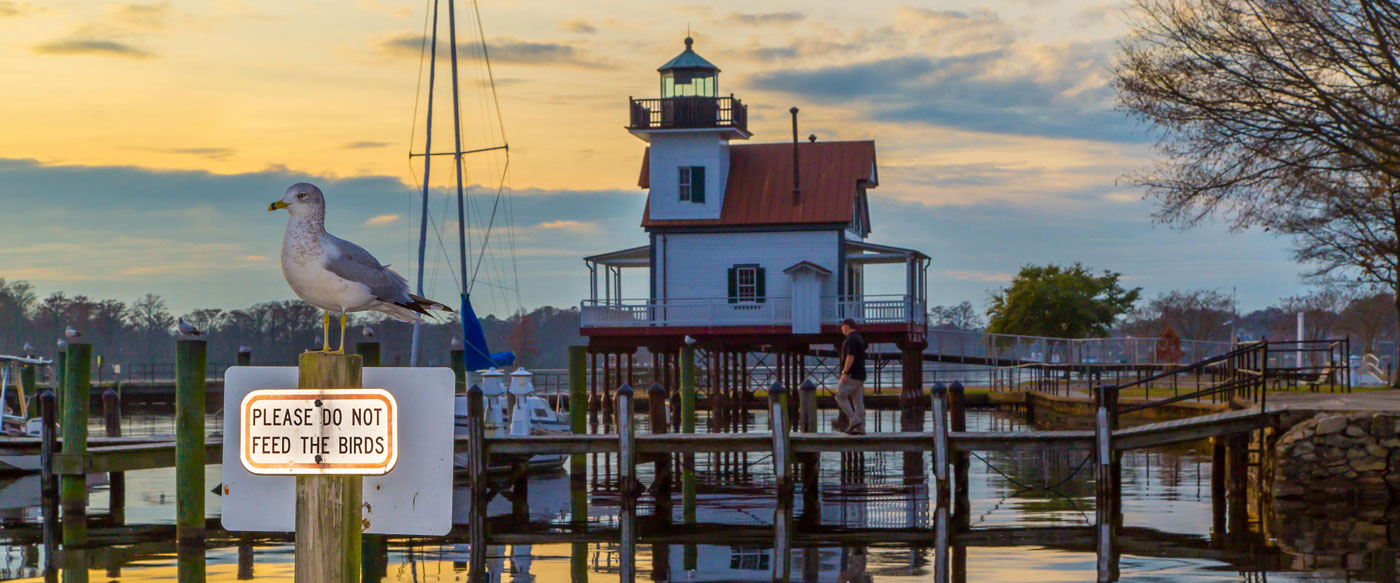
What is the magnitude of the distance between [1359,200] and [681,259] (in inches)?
795

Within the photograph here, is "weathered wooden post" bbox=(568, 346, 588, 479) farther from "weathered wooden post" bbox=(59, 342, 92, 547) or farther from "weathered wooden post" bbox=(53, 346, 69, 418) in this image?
"weathered wooden post" bbox=(53, 346, 69, 418)

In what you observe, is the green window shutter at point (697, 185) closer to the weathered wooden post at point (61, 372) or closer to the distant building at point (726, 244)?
the distant building at point (726, 244)

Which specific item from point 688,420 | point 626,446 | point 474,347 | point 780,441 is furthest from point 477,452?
point 474,347

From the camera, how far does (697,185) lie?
45969 millimetres

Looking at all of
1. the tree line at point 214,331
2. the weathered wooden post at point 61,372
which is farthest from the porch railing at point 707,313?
the tree line at point 214,331

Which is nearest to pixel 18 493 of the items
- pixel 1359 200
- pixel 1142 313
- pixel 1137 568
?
pixel 1137 568

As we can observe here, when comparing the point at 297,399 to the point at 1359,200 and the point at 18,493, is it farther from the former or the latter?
the point at 1359,200

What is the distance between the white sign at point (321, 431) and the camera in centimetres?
336

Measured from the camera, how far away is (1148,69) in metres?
28.7

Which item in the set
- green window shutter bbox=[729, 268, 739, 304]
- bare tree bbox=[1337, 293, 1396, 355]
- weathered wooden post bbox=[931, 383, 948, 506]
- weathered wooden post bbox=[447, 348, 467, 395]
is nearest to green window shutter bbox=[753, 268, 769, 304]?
green window shutter bbox=[729, 268, 739, 304]

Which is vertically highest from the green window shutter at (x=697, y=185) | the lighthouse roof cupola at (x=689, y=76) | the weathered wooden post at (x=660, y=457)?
the lighthouse roof cupola at (x=689, y=76)

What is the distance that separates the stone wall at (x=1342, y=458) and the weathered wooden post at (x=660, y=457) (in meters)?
8.76

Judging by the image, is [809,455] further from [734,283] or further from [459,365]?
[734,283]

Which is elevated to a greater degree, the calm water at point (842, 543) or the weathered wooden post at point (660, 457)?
the weathered wooden post at point (660, 457)
